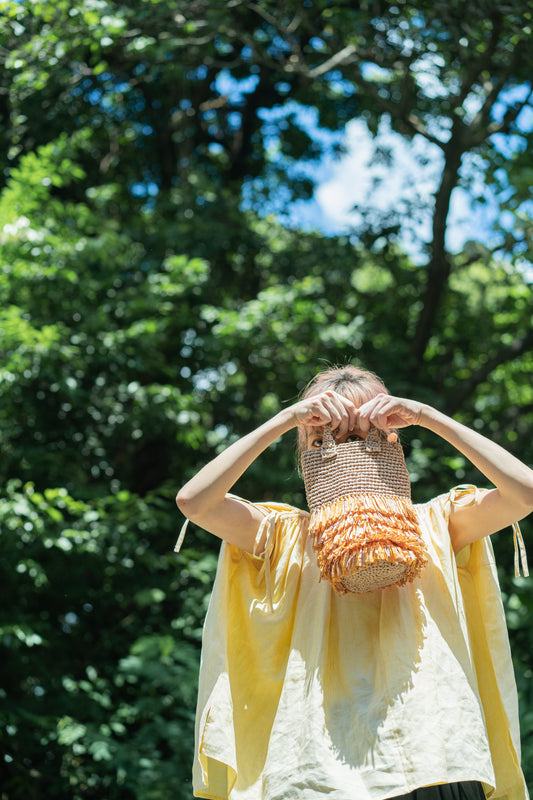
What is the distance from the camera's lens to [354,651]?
5.92 feet

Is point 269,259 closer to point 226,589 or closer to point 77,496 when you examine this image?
point 77,496

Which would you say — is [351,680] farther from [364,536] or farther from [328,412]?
[328,412]

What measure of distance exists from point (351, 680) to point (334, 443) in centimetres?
53

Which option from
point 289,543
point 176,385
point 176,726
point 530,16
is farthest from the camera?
point 176,385

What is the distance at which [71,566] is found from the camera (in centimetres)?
468

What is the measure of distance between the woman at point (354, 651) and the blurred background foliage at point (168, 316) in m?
2.21

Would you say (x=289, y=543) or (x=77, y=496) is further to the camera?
(x=77, y=496)

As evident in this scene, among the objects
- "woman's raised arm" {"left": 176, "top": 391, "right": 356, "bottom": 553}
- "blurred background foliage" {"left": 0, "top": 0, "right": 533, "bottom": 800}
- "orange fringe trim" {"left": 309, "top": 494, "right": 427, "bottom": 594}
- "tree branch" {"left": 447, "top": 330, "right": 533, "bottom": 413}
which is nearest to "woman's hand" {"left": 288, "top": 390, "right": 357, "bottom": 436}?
"woman's raised arm" {"left": 176, "top": 391, "right": 356, "bottom": 553}

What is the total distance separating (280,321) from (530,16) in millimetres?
2337

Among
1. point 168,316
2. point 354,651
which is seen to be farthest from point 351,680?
point 168,316

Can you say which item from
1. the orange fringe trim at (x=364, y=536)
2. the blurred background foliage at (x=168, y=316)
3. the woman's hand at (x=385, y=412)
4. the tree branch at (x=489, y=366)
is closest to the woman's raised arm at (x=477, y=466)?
the woman's hand at (x=385, y=412)

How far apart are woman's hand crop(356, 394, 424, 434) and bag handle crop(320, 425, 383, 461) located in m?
0.02

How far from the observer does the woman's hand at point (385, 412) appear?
1.81 metres

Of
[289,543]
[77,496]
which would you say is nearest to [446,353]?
[77,496]
